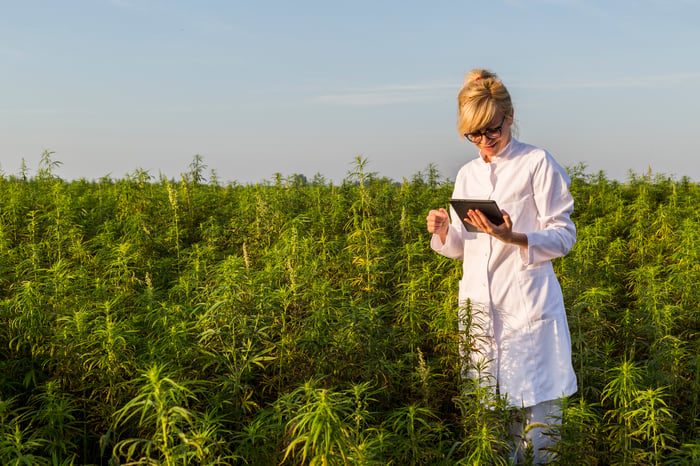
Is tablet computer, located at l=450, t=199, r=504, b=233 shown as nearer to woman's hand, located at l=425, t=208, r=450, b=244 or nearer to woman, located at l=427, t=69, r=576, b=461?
woman, located at l=427, t=69, r=576, b=461

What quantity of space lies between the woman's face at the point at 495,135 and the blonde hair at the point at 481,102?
3 cm

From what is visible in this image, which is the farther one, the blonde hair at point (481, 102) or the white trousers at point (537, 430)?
the white trousers at point (537, 430)

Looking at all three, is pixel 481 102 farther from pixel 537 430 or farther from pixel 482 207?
pixel 537 430

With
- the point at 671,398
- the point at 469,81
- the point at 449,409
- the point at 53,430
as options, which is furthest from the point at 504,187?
the point at 53,430

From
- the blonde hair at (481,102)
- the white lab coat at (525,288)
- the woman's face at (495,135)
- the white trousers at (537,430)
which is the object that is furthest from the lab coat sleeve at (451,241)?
the white trousers at (537,430)

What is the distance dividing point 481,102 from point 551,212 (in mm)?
698

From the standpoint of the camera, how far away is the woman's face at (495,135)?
9.63ft

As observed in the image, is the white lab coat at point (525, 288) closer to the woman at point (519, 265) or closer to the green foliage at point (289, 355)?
the woman at point (519, 265)

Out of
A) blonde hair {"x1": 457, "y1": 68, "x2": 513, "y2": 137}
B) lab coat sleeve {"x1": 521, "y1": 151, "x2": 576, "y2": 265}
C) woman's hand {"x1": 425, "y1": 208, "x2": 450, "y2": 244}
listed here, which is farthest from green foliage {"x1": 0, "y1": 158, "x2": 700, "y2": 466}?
blonde hair {"x1": 457, "y1": 68, "x2": 513, "y2": 137}

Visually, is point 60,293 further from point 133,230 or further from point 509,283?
point 509,283

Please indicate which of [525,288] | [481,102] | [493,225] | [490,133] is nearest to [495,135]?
[490,133]

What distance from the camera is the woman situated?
9.46ft

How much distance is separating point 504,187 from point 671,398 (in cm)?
245

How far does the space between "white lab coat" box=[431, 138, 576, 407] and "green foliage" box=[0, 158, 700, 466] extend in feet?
0.53
